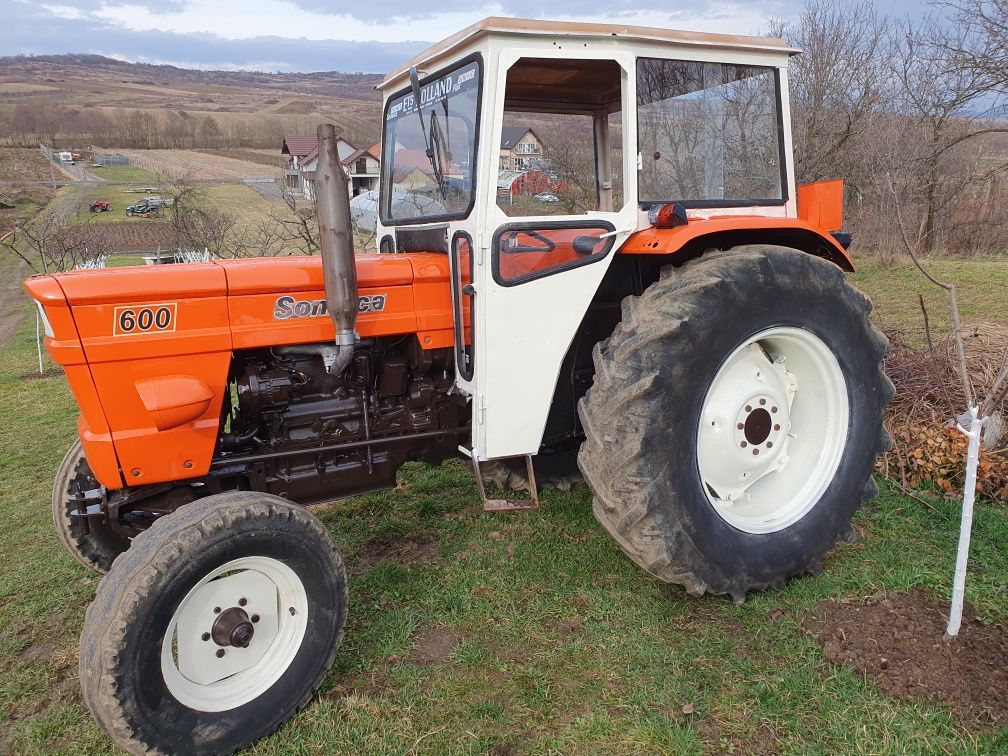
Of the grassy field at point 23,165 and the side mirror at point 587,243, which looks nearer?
the side mirror at point 587,243

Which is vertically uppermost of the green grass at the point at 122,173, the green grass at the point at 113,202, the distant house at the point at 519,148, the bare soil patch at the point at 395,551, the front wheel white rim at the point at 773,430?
the green grass at the point at 122,173

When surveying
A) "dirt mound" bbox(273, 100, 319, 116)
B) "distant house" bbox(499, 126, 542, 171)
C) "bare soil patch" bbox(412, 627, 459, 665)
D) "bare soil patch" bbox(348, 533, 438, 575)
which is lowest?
"bare soil patch" bbox(412, 627, 459, 665)

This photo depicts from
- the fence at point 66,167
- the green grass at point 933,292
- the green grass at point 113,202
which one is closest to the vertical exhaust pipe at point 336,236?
the green grass at point 933,292

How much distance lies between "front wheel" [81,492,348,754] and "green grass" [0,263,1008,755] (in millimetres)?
182

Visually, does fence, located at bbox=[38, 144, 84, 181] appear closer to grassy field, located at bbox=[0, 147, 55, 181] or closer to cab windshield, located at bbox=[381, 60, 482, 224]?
grassy field, located at bbox=[0, 147, 55, 181]

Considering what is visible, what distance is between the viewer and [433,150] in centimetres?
330

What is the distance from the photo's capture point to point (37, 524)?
14.4ft

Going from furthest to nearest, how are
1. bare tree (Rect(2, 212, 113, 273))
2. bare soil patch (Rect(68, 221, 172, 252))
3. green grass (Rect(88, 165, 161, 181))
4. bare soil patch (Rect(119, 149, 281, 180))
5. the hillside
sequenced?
the hillside → green grass (Rect(88, 165, 161, 181)) → bare soil patch (Rect(119, 149, 281, 180)) → bare soil patch (Rect(68, 221, 172, 252)) → bare tree (Rect(2, 212, 113, 273))

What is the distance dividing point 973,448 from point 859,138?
510 inches

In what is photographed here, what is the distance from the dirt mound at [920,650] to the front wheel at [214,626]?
76.7 inches

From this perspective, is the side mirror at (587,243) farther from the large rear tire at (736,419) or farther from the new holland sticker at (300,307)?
the new holland sticker at (300,307)

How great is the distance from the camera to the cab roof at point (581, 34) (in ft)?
9.02

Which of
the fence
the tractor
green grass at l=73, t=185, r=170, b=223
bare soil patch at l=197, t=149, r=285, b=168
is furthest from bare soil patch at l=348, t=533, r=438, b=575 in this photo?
bare soil patch at l=197, t=149, r=285, b=168

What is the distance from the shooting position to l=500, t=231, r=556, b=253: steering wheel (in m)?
2.93
